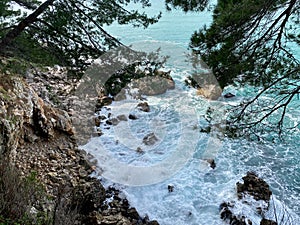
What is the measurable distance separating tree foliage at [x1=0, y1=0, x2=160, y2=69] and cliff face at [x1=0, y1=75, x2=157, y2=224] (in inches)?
38.3

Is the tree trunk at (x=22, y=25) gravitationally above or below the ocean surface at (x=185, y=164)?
above

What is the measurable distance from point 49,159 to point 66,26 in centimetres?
238

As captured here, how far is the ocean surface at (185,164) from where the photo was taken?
4887 mm

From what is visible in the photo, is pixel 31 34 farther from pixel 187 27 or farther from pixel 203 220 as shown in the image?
pixel 187 27

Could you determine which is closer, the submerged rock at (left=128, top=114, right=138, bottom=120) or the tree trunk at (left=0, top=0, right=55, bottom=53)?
the tree trunk at (left=0, top=0, right=55, bottom=53)

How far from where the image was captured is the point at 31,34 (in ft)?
13.4

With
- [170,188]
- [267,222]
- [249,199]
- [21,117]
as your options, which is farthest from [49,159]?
[267,222]

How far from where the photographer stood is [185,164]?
6336mm

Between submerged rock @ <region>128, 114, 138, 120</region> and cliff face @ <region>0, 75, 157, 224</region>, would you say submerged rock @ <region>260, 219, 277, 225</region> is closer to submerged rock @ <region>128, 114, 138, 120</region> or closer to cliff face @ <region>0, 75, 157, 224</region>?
cliff face @ <region>0, 75, 157, 224</region>

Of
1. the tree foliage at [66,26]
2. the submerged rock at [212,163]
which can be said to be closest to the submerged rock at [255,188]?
the submerged rock at [212,163]

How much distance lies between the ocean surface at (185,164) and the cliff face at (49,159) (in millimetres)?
404

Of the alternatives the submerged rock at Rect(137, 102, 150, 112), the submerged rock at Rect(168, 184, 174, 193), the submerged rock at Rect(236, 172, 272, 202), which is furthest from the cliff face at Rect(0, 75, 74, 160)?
the submerged rock at Rect(236, 172, 272, 202)

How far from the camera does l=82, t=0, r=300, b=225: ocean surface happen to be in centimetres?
489

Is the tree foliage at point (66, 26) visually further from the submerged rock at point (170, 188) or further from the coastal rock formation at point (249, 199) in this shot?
the coastal rock formation at point (249, 199)
